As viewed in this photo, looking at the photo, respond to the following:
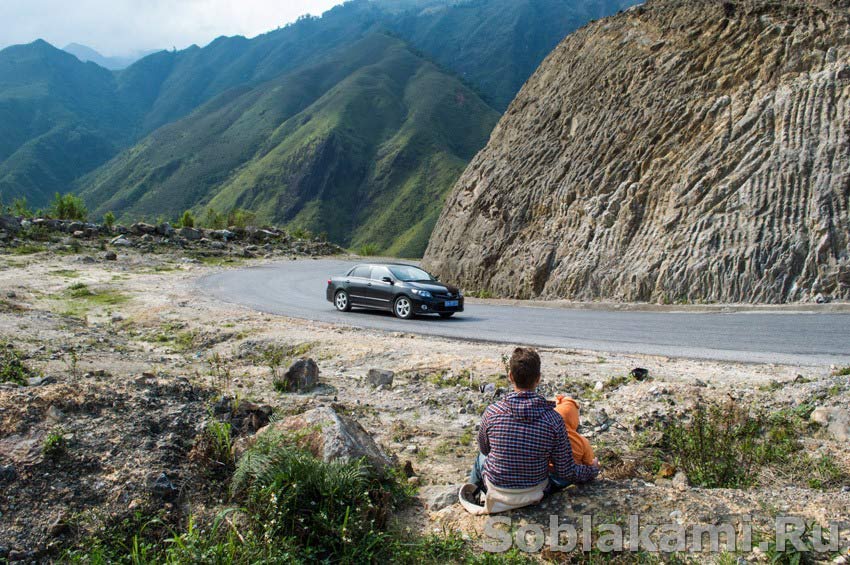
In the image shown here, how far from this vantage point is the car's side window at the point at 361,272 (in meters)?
18.0

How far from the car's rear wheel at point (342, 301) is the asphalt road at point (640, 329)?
0.24 metres

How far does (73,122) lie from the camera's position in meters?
193

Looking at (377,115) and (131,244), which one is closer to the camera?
(131,244)

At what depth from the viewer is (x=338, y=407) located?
24.3ft

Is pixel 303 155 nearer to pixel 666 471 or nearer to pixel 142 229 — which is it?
pixel 142 229

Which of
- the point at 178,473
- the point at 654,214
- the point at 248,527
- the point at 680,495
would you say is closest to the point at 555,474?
the point at 680,495

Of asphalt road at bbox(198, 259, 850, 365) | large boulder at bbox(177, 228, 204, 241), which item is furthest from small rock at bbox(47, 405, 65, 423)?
large boulder at bbox(177, 228, 204, 241)

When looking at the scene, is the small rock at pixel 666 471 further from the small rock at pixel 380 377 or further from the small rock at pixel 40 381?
the small rock at pixel 40 381

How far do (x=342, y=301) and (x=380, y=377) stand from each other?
9.52 m

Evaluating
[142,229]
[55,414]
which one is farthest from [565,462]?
[142,229]

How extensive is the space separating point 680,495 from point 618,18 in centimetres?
2483

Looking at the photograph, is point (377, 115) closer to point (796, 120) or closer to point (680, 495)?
point (796, 120)

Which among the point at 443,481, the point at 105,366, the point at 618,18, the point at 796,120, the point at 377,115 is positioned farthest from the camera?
the point at 377,115

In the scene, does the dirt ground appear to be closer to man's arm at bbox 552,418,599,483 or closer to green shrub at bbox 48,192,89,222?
man's arm at bbox 552,418,599,483
